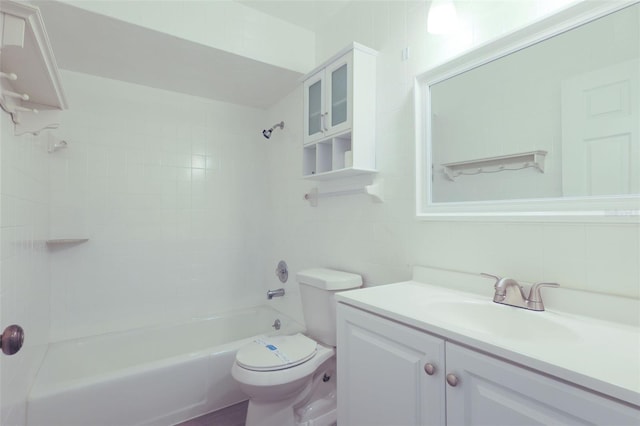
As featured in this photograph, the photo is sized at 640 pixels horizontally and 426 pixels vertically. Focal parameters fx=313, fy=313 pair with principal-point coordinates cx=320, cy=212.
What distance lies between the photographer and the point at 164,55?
6.43 ft

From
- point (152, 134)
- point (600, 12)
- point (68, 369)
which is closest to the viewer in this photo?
point (600, 12)

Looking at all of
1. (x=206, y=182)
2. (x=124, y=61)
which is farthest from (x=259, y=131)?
(x=124, y=61)

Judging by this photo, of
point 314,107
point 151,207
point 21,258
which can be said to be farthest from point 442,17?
point 151,207

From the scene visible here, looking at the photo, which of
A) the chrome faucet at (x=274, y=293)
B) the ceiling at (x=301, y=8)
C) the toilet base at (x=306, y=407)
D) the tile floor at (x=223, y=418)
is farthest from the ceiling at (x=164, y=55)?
the tile floor at (x=223, y=418)

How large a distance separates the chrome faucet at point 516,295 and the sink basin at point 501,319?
0.02m

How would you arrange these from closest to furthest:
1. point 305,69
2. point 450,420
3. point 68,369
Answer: point 450,420 < point 68,369 < point 305,69

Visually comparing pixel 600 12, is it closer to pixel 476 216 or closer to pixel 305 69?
pixel 476 216

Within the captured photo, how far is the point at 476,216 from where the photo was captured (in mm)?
1247

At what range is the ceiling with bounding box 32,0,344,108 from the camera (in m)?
1.66

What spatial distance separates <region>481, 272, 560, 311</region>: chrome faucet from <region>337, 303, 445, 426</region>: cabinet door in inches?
14.6

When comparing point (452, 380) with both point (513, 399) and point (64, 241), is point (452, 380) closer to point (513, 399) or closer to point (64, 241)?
point (513, 399)

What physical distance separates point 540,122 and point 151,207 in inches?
96.7

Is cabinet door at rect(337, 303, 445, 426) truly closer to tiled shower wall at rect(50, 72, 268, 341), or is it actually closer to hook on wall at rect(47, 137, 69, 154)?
tiled shower wall at rect(50, 72, 268, 341)

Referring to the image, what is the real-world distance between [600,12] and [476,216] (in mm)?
734
